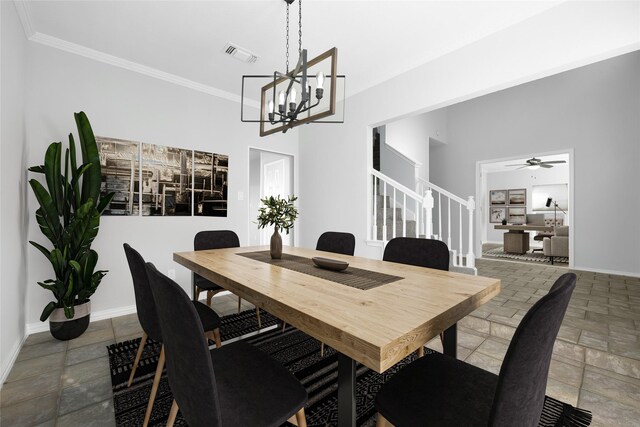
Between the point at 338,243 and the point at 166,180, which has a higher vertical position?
the point at 166,180

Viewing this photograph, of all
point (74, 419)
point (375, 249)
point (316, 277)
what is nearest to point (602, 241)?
point (375, 249)

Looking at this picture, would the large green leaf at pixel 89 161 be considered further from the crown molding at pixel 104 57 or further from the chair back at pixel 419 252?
the chair back at pixel 419 252

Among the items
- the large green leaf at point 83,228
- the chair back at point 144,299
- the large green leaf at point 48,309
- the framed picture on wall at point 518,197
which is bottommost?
the large green leaf at point 48,309

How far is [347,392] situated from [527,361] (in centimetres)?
Answer: 55

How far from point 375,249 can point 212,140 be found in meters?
2.60

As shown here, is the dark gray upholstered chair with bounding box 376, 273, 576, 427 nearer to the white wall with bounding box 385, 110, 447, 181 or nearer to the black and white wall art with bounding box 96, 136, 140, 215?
the black and white wall art with bounding box 96, 136, 140, 215

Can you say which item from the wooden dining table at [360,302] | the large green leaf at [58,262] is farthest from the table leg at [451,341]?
the large green leaf at [58,262]

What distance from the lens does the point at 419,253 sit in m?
1.99

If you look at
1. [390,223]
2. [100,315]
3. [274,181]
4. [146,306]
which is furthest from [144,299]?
[274,181]

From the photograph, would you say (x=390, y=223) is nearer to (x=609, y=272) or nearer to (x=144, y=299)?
(x=144, y=299)

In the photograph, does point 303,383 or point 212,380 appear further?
point 303,383

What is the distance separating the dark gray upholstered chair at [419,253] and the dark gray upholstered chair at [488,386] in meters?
0.79

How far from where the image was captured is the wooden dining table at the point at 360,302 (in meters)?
0.81

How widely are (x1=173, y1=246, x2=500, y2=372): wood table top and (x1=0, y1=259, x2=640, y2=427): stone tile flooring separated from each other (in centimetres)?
100
